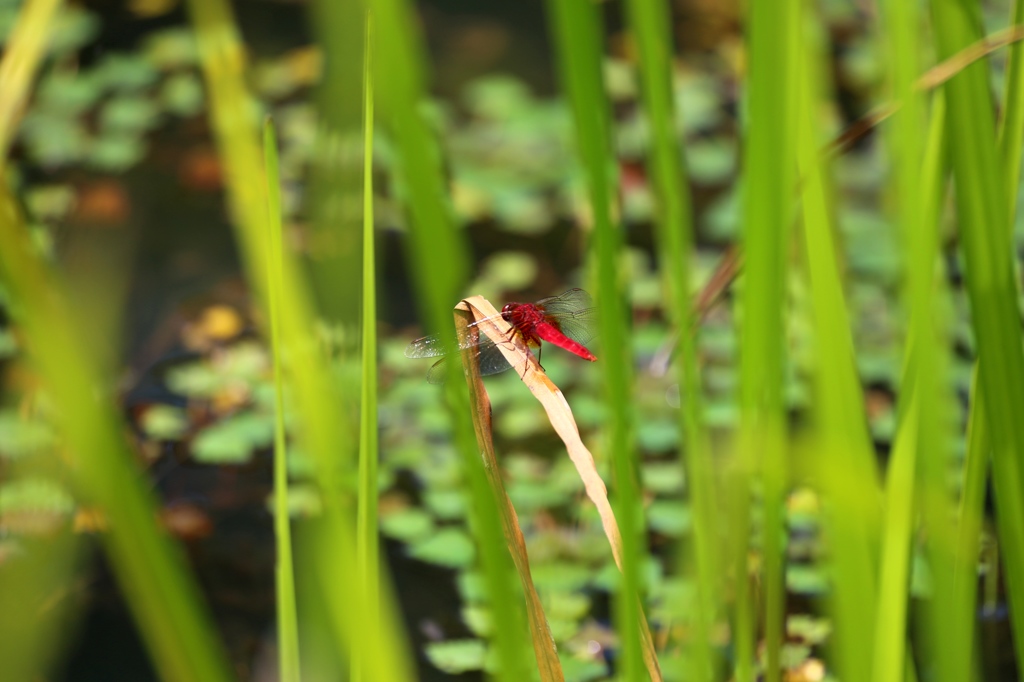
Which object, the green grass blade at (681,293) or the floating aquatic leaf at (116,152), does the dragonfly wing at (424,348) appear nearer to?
the green grass blade at (681,293)

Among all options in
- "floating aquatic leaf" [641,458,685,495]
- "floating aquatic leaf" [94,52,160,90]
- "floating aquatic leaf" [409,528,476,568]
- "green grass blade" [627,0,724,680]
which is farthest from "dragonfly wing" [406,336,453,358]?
"floating aquatic leaf" [94,52,160,90]

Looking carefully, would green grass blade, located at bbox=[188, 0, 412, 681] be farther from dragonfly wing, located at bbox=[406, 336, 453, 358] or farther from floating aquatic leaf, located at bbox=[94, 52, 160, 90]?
floating aquatic leaf, located at bbox=[94, 52, 160, 90]

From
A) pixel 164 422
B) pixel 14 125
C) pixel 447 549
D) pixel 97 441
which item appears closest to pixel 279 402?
pixel 97 441

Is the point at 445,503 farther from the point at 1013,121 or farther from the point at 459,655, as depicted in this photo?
the point at 1013,121

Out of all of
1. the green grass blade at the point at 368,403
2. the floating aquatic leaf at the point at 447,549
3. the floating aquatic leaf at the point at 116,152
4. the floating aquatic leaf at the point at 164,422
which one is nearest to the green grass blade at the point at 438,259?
the green grass blade at the point at 368,403

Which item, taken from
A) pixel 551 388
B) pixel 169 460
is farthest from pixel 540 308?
pixel 169 460

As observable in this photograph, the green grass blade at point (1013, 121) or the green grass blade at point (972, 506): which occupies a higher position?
the green grass blade at point (1013, 121)

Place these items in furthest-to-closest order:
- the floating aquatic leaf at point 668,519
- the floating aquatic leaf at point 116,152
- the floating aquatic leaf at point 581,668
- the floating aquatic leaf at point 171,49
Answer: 1. the floating aquatic leaf at point 171,49
2. the floating aquatic leaf at point 116,152
3. the floating aquatic leaf at point 668,519
4. the floating aquatic leaf at point 581,668
